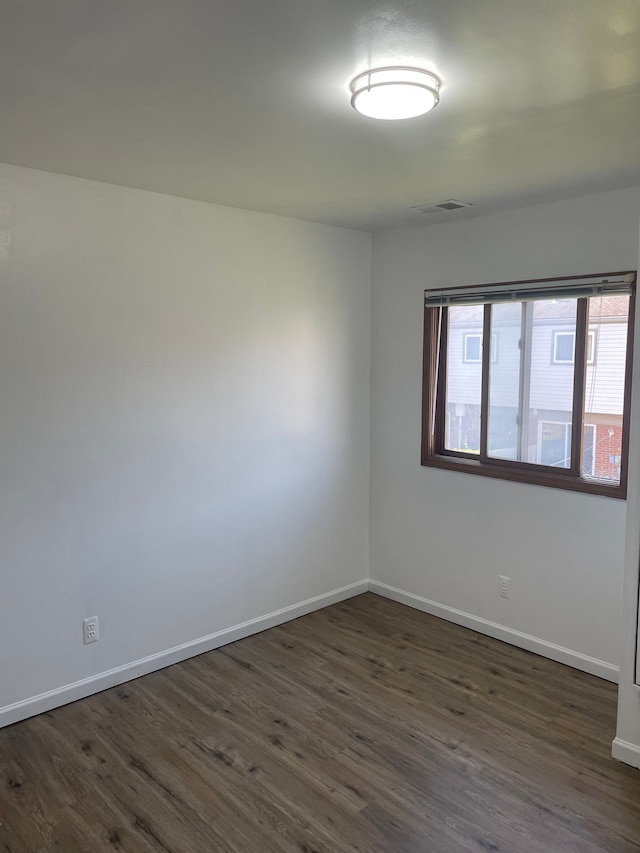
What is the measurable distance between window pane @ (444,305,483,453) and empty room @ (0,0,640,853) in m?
0.02

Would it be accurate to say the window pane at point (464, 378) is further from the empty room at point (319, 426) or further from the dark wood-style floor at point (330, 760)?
the dark wood-style floor at point (330, 760)

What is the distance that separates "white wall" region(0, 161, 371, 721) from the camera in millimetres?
2916

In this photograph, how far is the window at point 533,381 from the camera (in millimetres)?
3309

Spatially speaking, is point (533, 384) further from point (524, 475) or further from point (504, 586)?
point (504, 586)

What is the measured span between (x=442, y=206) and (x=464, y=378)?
108cm

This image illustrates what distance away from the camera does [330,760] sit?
271 cm

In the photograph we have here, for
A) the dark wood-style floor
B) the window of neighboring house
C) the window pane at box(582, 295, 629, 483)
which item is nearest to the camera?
the dark wood-style floor

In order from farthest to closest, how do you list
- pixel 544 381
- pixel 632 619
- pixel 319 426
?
pixel 319 426 < pixel 544 381 < pixel 632 619

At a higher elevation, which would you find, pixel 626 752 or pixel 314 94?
pixel 314 94

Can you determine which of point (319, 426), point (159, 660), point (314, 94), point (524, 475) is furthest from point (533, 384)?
point (159, 660)

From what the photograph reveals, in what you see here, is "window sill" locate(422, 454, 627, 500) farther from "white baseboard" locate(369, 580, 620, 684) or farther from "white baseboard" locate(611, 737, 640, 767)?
"white baseboard" locate(611, 737, 640, 767)

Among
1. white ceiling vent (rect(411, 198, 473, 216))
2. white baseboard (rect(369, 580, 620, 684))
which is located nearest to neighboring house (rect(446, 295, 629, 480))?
white ceiling vent (rect(411, 198, 473, 216))

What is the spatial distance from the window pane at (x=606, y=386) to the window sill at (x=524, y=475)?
3.0 inches

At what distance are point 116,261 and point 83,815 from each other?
94.6 inches
